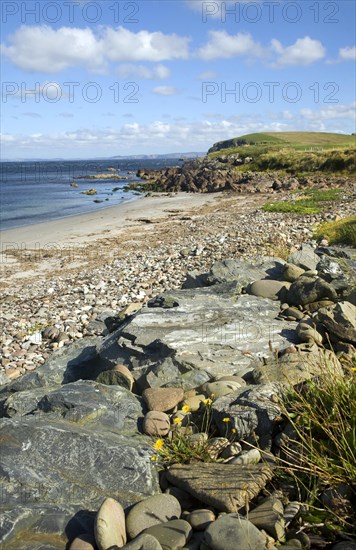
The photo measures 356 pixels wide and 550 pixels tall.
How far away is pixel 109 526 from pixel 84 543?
0.18 m

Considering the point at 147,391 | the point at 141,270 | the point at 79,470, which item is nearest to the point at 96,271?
the point at 141,270

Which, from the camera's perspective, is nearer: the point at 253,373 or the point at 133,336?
the point at 253,373

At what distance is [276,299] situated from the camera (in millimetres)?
7633

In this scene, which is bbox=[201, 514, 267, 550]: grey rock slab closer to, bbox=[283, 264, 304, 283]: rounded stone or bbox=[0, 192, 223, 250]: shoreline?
bbox=[283, 264, 304, 283]: rounded stone

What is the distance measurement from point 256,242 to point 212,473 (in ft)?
42.4

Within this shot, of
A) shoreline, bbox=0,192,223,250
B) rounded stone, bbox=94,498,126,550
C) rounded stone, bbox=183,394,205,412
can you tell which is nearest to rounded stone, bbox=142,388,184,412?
rounded stone, bbox=183,394,205,412

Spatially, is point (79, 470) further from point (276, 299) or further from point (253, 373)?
point (276, 299)

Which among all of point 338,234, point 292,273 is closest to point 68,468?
point 292,273

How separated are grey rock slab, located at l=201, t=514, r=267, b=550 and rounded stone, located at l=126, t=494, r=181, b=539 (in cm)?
45

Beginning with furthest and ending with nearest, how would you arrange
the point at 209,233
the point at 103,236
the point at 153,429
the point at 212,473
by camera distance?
1. the point at 103,236
2. the point at 209,233
3. the point at 153,429
4. the point at 212,473

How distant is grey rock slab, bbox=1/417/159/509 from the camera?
3439 millimetres

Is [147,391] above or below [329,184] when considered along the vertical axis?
below

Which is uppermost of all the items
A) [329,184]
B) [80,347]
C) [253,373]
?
[329,184]

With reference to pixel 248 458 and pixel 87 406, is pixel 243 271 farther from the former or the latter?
pixel 248 458
